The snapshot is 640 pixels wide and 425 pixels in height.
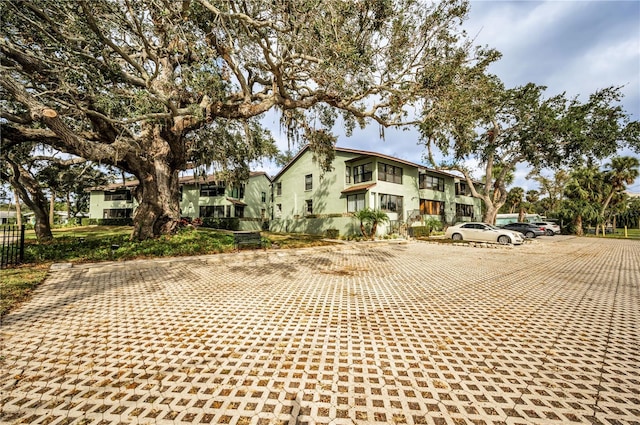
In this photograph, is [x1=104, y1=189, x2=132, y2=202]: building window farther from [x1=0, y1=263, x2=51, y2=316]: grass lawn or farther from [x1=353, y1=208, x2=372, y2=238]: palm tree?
[x1=353, y1=208, x2=372, y2=238]: palm tree

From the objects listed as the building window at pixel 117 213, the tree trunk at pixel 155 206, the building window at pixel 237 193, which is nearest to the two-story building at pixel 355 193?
the building window at pixel 237 193

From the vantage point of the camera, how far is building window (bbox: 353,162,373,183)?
904 inches

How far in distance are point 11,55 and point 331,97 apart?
41.0 ft

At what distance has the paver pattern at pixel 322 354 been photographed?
2.47 meters

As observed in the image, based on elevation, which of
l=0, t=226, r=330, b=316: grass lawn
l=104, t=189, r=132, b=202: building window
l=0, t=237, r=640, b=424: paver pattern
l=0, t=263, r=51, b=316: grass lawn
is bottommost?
l=0, t=237, r=640, b=424: paver pattern

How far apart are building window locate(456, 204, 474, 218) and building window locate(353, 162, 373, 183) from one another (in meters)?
15.9

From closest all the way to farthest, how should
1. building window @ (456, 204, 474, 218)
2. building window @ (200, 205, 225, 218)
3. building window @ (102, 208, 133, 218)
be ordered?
1. building window @ (456, 204, 474, 218)
2. building window @ (200, 205, 225, 218)
3. building window @ (102, 208, 133, 218)

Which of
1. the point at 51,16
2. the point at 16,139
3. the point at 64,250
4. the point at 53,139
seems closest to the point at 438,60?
the point at 51,16

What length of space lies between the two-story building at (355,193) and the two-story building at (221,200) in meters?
3.80

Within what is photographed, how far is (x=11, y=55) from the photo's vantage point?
9.33m

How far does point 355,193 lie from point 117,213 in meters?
38.2

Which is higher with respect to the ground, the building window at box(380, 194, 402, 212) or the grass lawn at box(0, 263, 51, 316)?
the building window at box(380, 194, 402, 212)

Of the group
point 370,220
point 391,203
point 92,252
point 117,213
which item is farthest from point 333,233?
point 117,213

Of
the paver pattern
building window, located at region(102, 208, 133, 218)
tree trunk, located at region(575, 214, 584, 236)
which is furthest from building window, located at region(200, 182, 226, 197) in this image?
tree trunk, located at region(575, 214, 584, 236)
